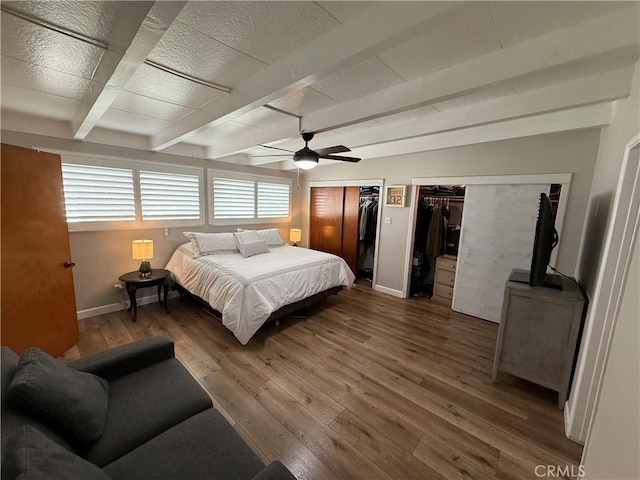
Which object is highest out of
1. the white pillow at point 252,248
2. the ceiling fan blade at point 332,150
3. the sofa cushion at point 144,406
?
the ceiling fan blade at point 332,150

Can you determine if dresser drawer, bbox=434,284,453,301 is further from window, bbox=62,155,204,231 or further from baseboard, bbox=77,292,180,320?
baseboard, bbox=77,292,180,320

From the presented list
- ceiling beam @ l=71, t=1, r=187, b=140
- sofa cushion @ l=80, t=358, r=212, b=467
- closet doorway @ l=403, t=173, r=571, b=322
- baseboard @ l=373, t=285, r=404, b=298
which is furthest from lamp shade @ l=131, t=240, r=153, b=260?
closet doorway @ l=403, t=173, r=571, b=322

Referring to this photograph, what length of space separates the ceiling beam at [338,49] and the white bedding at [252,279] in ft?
5.62

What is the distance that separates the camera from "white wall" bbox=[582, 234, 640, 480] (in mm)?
959

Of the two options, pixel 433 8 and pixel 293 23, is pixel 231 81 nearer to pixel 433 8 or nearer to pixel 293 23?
pixel 293 23

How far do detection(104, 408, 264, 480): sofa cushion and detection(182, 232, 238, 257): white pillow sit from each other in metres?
2.78

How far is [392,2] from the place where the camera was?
1144mm

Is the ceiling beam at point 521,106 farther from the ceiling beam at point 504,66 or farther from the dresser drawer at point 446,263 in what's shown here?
the dresser drawer at point 446,263

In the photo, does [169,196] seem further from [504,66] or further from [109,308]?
[504,66]

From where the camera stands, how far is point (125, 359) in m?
1.58

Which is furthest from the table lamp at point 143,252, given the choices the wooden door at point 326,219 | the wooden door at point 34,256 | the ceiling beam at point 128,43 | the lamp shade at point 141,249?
the wooden door at point 326,219

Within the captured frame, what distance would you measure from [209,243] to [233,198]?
45.8 inches

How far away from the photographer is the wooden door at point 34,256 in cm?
206

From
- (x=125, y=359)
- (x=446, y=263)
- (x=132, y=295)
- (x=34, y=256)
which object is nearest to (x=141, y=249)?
(x=132, y=295)
